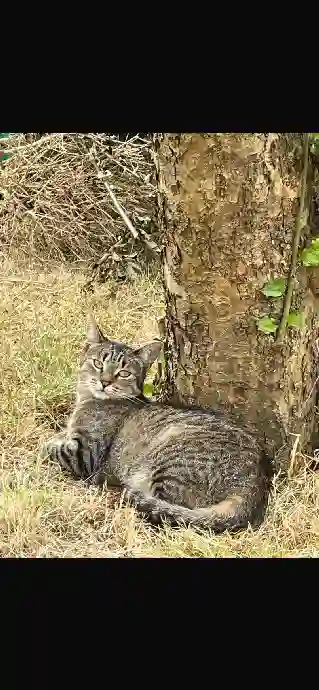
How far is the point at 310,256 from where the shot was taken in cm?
379

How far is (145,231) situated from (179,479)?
4.30 m

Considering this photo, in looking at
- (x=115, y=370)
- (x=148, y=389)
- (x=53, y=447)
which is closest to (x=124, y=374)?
(x=115, y=370)

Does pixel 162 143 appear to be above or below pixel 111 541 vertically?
above

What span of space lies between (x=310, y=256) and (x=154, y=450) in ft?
3.63

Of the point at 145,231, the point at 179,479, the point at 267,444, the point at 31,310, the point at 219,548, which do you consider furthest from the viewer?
the point at 145,231

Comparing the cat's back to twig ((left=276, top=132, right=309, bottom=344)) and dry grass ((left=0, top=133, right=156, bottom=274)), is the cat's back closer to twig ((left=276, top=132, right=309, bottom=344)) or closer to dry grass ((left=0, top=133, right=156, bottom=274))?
→ twig ((left=276, top=132, right=309, bottom=344))

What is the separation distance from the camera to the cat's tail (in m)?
3.50

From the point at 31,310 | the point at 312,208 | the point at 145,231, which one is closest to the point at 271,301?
the point at 312,208

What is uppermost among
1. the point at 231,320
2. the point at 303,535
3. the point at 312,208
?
the point at 312,208

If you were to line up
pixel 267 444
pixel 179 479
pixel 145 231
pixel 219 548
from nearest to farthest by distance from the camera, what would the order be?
pixel 219 548 < pixel 179 479 < pixel 267 444 < pixel 145 231

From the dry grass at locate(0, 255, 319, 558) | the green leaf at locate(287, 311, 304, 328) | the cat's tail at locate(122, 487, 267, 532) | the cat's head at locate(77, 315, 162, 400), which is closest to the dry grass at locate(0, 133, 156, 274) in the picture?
the dry grass at locate(0, 255, 319, 558)

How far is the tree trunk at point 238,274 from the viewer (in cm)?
370

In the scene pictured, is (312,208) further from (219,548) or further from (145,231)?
(145,231)

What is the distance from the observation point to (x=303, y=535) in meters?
3.56
